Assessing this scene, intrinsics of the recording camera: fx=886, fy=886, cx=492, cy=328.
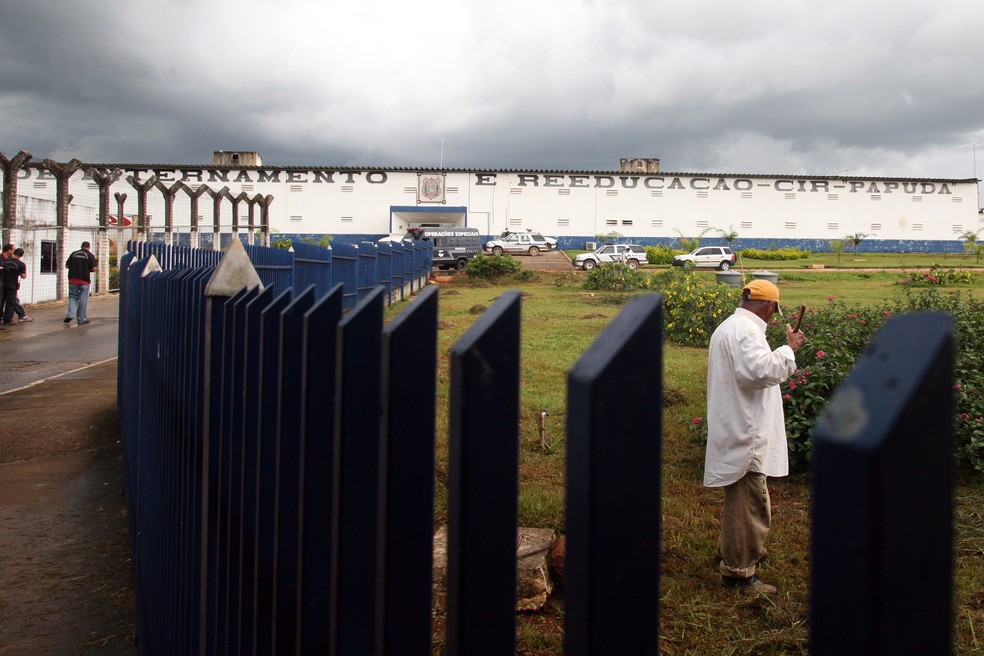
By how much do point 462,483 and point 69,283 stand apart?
54.6 feet

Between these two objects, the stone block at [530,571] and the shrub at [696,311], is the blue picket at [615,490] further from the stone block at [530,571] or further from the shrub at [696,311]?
the shrub at [696,311]

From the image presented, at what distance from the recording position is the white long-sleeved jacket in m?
4.21

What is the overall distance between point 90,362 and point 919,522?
1217cm

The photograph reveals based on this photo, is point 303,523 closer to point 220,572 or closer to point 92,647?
point 220,572

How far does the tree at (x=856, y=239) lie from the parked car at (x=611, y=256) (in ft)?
63.6

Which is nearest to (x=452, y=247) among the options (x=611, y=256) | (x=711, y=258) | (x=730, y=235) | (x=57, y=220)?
(x=611, y=256)

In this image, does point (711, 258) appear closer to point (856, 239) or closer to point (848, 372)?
point (856, 239)

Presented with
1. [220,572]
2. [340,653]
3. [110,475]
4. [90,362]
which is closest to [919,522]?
[340,653]

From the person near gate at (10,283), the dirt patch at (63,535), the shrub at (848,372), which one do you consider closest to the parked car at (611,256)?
the person near gate at (10,283)

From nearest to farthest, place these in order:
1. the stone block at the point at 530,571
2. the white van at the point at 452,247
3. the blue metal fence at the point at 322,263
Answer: the stone block at the point at 530,571, the blue metal fence at the point at 322,263, the white van at the point at 452,247

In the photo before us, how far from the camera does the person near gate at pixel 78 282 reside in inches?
616

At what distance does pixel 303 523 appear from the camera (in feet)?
3.97

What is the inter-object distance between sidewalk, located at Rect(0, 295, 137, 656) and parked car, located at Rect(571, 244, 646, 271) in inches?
1107

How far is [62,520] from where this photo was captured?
16.5 feet
